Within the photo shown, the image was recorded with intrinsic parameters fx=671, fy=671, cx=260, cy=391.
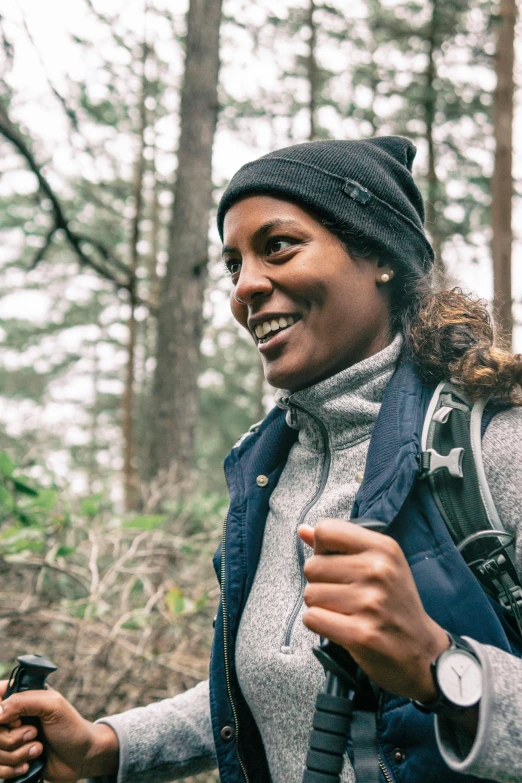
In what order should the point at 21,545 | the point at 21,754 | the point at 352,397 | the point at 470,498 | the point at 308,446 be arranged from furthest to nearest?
the point at 21,545 → the point at 308,446 → the point at 352,397 → the point at 21,754 → the point at 470,498

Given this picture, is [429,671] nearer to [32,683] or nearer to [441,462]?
[441,462]

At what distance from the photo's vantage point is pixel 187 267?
743 cm

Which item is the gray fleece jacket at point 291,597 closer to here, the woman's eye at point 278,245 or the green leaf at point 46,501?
the woman's eye at point 278,245

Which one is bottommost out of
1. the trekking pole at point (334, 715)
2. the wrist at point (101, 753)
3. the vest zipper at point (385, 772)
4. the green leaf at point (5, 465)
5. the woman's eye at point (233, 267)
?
the green leaf at point (5, 465)

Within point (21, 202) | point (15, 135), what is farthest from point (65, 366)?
point (15, 135)

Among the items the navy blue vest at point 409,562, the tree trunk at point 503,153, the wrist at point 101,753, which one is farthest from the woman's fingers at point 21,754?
the tree trunk at point 503,153

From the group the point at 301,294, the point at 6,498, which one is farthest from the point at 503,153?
the point at 301,294

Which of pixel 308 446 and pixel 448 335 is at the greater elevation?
pixel 448 335

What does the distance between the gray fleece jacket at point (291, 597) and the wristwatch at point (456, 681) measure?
283mm

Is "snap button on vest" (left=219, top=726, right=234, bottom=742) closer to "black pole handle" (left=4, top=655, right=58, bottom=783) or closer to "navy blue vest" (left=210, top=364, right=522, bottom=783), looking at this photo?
"navy blue vest" (left=210, top=364, right=522, bottom=783)

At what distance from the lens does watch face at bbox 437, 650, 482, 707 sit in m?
1.17

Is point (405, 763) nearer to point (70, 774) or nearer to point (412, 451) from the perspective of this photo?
point (412, 451)

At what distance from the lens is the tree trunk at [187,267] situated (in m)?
7.26

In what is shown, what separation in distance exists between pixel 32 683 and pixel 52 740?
161 millimetres
